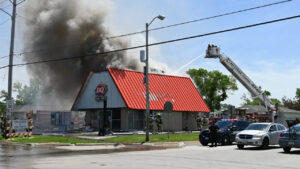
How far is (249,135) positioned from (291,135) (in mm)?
2629

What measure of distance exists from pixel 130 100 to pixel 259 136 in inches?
632

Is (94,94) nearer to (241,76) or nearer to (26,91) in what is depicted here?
(241,76)

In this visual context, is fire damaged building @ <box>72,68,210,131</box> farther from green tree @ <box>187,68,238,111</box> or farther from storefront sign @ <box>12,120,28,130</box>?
green tree @ <box>187,68,238,111</box>

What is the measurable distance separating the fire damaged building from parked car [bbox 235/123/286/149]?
1406cm

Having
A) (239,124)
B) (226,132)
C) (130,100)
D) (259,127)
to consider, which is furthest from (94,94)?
(259,127)

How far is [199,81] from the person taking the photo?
8162cm

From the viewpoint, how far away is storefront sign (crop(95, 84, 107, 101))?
33406 millimetres

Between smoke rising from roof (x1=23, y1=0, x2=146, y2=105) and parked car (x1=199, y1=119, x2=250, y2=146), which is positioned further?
smoke rising from roof (x1=23, y1=0, x2=146, y2=105)

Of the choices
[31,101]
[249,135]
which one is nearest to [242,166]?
[249,135]

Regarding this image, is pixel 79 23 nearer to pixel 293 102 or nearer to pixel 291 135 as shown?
pixel 291 135

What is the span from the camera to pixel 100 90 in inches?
1326

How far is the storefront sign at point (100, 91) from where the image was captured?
3341cm

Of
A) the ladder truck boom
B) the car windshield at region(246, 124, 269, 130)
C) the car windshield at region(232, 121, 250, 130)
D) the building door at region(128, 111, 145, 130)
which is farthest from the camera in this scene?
the ladder truck boom

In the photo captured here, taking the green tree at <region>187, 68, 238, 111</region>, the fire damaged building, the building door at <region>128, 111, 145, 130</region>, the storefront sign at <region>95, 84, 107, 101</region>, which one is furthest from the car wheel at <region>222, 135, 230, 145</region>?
the green tree at <region>187, 68, 238, 111</region>
